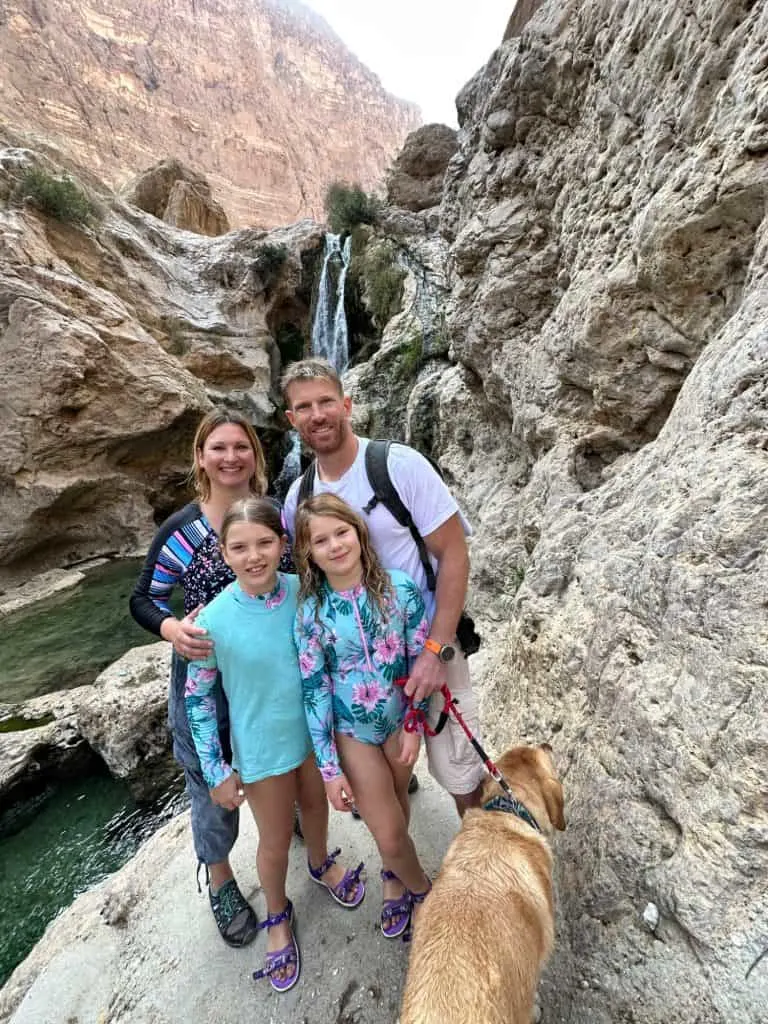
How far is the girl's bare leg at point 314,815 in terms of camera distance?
2111mm

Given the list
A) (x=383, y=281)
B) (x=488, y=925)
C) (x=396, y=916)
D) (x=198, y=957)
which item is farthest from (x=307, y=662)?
(x=383, y=281)

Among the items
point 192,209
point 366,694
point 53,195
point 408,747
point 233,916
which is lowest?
point 233,916

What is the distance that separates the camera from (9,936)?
11.1ft

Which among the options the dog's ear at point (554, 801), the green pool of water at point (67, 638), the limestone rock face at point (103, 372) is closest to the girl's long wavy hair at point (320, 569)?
the dog's ear at point (554, 801)

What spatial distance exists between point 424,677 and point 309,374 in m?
1.24

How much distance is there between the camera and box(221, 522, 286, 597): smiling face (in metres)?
1.73

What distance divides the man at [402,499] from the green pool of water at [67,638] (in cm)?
644

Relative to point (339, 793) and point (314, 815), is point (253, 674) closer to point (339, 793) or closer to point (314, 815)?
point (339, 793)

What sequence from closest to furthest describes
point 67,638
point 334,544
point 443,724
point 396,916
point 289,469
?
point 334,544, point 443,724, point 396,916, point 67,638, point 289,469

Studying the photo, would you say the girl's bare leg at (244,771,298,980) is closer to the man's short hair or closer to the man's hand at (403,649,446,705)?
the man's hand at (403,649,446,705)

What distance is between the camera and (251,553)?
5.67 ft

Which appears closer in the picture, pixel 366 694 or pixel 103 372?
pixel 366 694

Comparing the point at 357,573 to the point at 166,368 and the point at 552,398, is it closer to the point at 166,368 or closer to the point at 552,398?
the point at 552,398

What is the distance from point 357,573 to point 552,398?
3.22 meters
